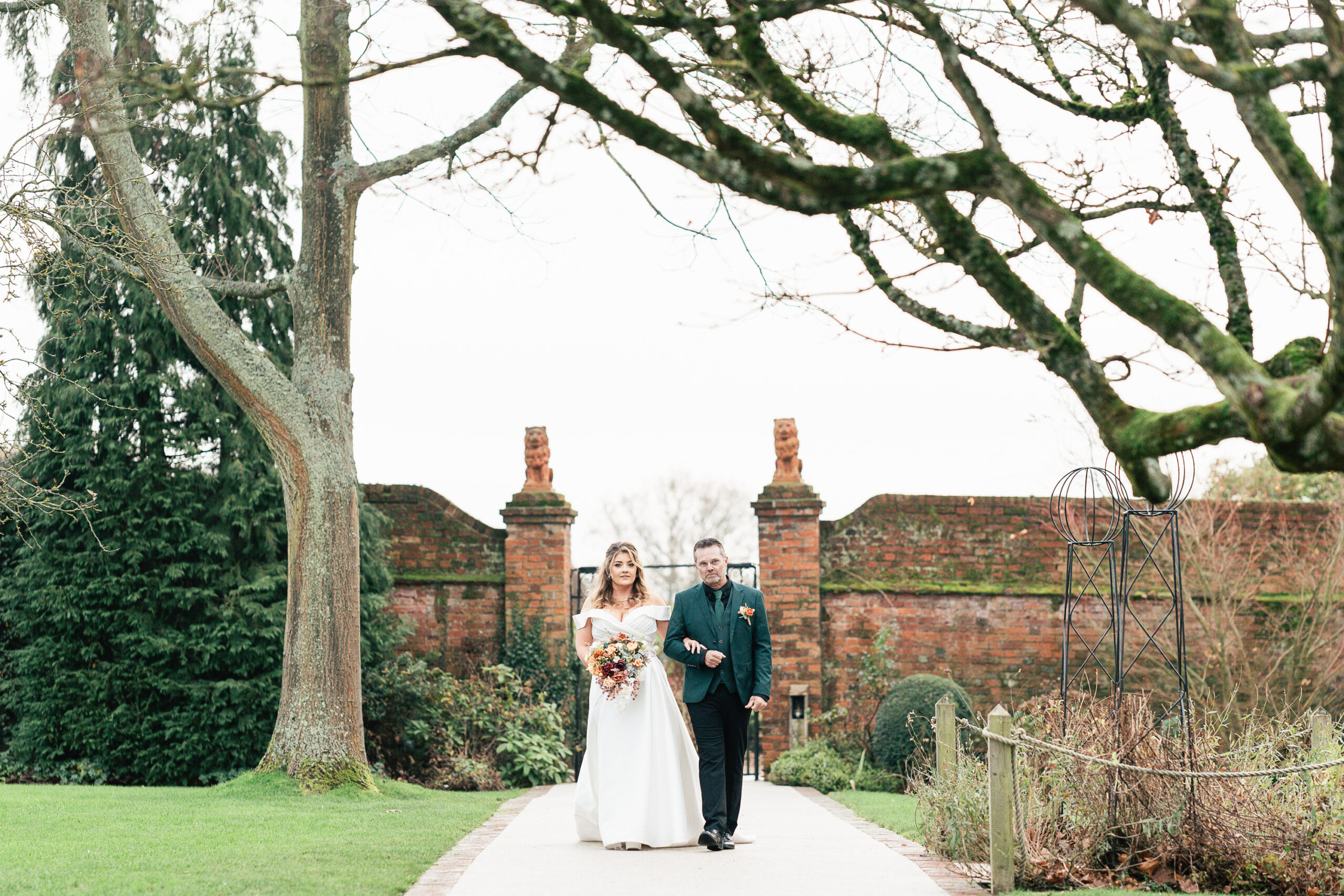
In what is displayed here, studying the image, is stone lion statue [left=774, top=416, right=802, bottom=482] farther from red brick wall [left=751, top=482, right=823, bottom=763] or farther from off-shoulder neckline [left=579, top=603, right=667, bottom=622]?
off-shoulder neckline [left=579, top=603, right=667, bottom=622]

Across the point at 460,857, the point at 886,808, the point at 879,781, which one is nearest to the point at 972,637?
the point at 879,781

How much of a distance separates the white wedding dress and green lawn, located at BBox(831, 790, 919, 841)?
1721 mm

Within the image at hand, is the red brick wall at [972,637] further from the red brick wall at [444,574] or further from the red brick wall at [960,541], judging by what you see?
the red brick wall at [444,574]

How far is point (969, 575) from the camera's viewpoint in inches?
579

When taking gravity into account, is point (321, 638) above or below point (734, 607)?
below

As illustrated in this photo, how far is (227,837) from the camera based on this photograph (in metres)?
7.63

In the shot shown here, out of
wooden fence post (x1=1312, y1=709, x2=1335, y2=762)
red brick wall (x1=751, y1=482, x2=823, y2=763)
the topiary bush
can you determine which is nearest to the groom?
wooden fence post (x1=1312, y1=709, x2=1335, y2=762)

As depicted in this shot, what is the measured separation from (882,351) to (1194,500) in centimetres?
978

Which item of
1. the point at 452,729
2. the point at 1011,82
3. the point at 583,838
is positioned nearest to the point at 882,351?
the point at 1011,82

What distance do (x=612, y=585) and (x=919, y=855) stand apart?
2.53 meters

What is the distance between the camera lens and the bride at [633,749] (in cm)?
742

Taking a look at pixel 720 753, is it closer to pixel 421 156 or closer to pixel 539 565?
pixel 421 156

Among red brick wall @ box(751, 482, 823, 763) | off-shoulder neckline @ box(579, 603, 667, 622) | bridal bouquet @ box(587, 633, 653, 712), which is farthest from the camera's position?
red brick wall @ box(751, 482, 823, 763)

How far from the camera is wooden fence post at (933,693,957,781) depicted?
7.87 m
